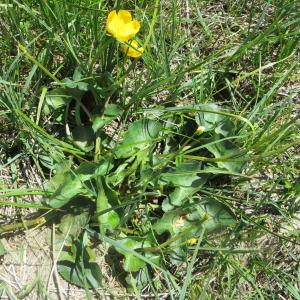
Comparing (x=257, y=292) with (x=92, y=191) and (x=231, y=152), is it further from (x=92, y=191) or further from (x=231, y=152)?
(x=92, y=191)

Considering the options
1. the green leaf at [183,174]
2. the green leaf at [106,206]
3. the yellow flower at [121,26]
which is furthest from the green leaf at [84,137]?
the yellow flower at [121,26]

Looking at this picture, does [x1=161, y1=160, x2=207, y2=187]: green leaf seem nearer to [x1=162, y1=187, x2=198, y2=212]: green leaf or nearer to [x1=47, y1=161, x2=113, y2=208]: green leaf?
[x1=162, y1=187, x2=198, y2=212]: green leaf

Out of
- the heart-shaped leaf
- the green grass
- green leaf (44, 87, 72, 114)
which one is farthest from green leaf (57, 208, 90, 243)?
green leaf (44, 87, 72, 114)

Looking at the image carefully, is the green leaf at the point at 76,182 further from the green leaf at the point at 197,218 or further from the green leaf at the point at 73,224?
the green leaf at the point at 197,218

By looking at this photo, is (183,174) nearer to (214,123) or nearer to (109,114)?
(214,123)

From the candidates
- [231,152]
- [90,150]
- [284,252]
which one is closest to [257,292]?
[284,252]
